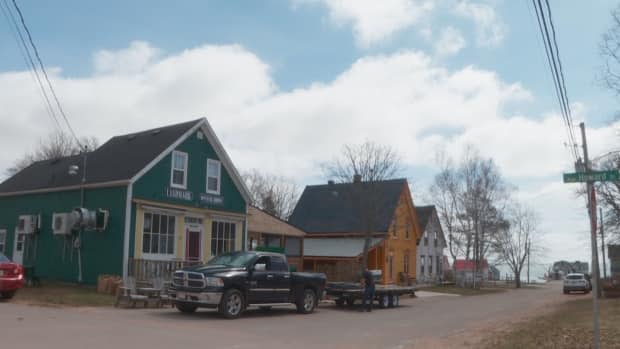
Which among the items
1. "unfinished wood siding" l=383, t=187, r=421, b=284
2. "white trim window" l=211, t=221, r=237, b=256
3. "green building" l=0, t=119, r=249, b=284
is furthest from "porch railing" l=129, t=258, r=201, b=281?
"unfinished wood siding" l=383, t=187, r=421, b=284

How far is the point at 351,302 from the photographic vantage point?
80.3 ft

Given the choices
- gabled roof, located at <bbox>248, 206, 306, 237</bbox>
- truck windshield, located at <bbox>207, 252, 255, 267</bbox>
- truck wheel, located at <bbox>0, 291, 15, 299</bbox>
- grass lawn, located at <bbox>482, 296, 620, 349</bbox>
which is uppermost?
gabled roof, located at <bbox>248, 206, 306, 237</bbox>

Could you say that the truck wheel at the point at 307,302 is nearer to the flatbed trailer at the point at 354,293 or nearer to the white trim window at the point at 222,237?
the flatbed trailer at the point at 354,293

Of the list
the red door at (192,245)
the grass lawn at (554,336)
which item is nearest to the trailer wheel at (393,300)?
the grass lawn at (554,336)

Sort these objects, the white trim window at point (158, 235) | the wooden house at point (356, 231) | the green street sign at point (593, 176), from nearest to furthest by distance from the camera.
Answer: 1. the green street sign at point (593, 176)
2. the white trim window at point (158, 235)
3. the wooden house at point (356, 231)

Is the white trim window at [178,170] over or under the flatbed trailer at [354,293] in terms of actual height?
over

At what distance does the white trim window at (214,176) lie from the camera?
2855cm

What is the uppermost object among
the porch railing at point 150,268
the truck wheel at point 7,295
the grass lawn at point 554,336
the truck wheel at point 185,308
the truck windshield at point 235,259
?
the truck windshield at point 235,259

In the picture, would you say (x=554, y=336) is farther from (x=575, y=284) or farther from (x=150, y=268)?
(x=575, y=284)

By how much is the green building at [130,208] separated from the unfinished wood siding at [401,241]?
17135 millimetres

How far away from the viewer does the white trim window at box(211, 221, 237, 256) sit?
94.4 ft

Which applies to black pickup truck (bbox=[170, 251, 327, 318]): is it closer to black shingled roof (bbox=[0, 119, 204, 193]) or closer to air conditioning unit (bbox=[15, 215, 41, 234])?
black shingled roof (bbox=[0, 119, 204, 193])

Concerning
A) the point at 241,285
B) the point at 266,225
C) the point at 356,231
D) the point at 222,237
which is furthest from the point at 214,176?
the point at 356,231

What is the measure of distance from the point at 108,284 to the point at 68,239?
15.0 feet
